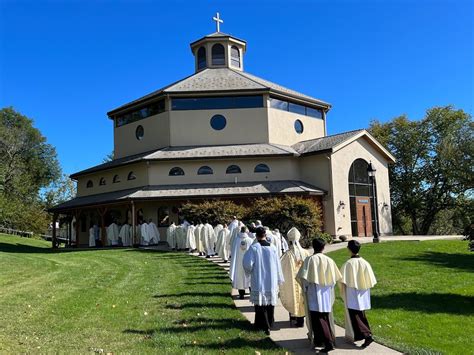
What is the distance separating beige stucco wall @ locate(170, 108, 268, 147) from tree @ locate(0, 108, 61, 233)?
21.5 m

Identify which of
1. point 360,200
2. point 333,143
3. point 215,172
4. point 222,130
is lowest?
point 360,200

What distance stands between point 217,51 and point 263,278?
1244 inches

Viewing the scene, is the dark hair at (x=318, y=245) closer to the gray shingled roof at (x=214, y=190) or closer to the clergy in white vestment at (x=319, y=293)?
the clergy in white vestment at (x=319, y=293)

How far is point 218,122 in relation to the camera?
29.8 m

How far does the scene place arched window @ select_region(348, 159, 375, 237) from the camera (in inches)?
1109

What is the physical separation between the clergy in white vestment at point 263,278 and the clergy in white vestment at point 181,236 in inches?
600

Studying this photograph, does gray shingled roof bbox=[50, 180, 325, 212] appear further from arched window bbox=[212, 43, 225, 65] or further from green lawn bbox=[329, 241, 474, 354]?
arched window bbox=[212, 43, 225, 65]

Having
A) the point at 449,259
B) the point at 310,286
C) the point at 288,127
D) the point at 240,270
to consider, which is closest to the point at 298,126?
the point at 288,127

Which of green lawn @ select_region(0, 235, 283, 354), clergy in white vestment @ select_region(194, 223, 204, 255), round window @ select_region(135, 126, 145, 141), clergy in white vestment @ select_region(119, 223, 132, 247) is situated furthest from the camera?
round window @ select_region(135, 126, 145, 141)

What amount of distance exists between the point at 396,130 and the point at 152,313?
37.8 meters

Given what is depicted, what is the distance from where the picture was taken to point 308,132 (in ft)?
106

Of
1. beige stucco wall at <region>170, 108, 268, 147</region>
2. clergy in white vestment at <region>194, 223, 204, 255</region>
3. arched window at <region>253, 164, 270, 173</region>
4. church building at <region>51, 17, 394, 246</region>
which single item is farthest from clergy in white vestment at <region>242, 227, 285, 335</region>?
beige stucco wall at <region>170, 108, 268, 147</region>

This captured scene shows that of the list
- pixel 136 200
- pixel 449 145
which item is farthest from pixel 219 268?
pixel 449 145

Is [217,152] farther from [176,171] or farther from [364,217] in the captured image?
[364,217]
